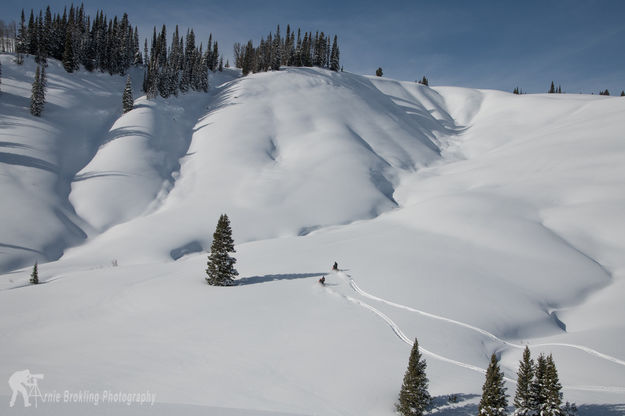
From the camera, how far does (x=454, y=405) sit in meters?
11.5

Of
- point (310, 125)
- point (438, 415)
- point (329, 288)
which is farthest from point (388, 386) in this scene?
point (310, 125)

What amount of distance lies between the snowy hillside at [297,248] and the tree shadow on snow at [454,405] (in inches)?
3.2

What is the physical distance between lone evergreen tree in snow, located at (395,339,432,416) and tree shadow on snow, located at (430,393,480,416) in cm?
93

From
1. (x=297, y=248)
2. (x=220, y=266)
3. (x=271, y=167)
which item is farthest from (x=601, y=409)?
(x=271, y=167)

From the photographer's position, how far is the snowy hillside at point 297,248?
41.6 feet

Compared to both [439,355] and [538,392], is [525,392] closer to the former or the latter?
[538,392]

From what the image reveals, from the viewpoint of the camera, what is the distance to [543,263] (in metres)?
25.7

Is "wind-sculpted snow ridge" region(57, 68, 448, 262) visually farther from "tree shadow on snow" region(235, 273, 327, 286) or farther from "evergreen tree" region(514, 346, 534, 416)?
"evergreen tree" region(514, 346, 534, 416)

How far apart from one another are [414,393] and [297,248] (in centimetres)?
2164

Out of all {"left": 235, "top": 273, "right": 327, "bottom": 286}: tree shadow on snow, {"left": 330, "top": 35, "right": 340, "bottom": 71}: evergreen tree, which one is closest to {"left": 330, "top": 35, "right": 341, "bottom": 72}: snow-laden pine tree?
{"left": 330, "top": 35, "right": 340, "bottom": 71}: evergreen tree

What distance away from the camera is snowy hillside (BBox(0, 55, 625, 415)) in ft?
41.6

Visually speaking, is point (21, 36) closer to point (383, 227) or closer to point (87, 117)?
point (87, 117)

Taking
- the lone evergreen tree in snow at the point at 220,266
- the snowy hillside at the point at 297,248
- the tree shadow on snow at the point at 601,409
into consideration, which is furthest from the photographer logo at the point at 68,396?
the tree shadow on snow at the point at 601,409

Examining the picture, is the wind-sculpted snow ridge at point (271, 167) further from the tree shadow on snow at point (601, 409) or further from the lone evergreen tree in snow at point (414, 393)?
the tree shadow on snow at point (601, 409)
